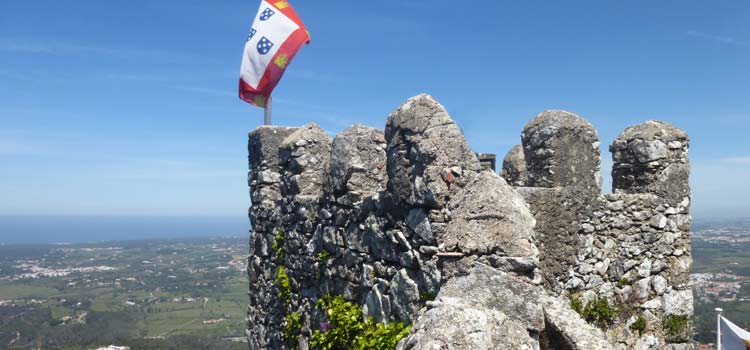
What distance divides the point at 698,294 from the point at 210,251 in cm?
16150

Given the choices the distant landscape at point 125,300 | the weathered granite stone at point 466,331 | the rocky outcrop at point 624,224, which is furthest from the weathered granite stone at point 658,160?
the distant landscape at point 125,300

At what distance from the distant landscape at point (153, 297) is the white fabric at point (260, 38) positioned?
21485 millimetres

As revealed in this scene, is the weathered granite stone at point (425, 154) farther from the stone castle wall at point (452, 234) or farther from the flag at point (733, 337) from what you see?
the flag at point (733, 337)

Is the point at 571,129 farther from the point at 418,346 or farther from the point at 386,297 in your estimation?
the point at 418,346

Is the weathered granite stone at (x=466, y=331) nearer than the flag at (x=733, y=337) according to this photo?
Yes

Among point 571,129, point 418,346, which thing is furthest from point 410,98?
point 418,346

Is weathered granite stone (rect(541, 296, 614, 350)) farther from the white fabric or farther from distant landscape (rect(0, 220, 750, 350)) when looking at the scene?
distant landscape (rect(0, 220, 750, 350))

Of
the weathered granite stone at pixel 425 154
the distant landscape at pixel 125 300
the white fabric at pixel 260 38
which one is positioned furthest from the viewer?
the distant landscape at pixel 125 300

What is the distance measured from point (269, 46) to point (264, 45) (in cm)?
9

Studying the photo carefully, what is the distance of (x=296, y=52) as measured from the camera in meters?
8.12

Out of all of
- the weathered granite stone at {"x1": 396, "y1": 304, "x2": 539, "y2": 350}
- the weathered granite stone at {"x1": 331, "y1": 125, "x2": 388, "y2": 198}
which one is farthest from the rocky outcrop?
the weathered granite stone at {"x1": 396, "y1": 304, "x2": 539, "y2": 350}

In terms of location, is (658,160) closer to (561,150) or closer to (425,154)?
(561,150)

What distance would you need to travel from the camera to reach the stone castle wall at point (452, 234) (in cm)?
317

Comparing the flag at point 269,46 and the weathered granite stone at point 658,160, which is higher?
the flag at point 269,46
